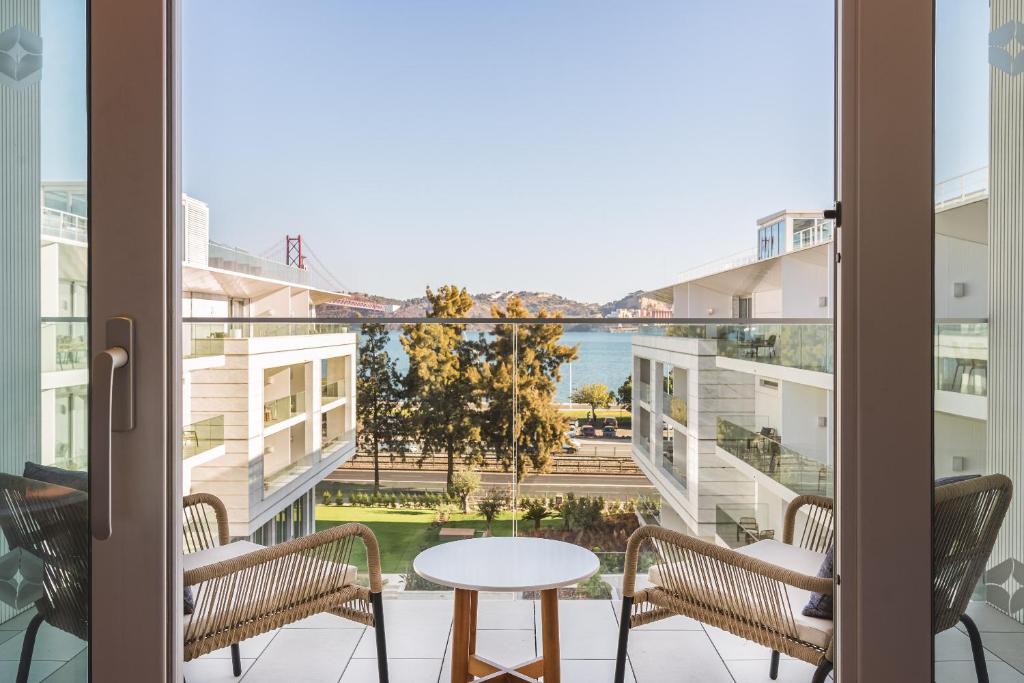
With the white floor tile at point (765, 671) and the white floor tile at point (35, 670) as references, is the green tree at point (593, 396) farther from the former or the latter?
the white floor tile at point (35, 670)

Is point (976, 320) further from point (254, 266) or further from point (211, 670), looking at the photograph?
point (254, 266)

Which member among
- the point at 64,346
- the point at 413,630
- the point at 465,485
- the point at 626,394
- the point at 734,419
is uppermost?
the point at 64,346

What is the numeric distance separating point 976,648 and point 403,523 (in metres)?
2.50

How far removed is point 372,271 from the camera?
569 cm

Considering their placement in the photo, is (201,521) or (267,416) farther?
(267,416)

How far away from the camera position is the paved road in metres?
3.21

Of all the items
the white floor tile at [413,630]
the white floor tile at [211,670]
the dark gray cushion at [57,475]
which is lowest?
the white floor tile at [413,630]

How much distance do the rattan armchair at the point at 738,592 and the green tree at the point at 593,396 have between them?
4.05 feet

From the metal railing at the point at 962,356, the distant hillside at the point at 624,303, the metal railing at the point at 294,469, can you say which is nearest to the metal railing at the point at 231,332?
the metal railing at the point at 294,469

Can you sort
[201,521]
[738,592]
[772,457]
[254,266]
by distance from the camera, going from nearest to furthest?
[738,592] → [201,521] → [772,457] → [254,266]

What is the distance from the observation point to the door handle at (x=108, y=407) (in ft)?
3.03

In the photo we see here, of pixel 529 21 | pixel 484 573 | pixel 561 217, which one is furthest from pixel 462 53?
pixel 484 573

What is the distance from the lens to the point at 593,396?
11.0 feet

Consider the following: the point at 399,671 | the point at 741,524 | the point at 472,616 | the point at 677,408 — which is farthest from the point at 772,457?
the point at 399,671
